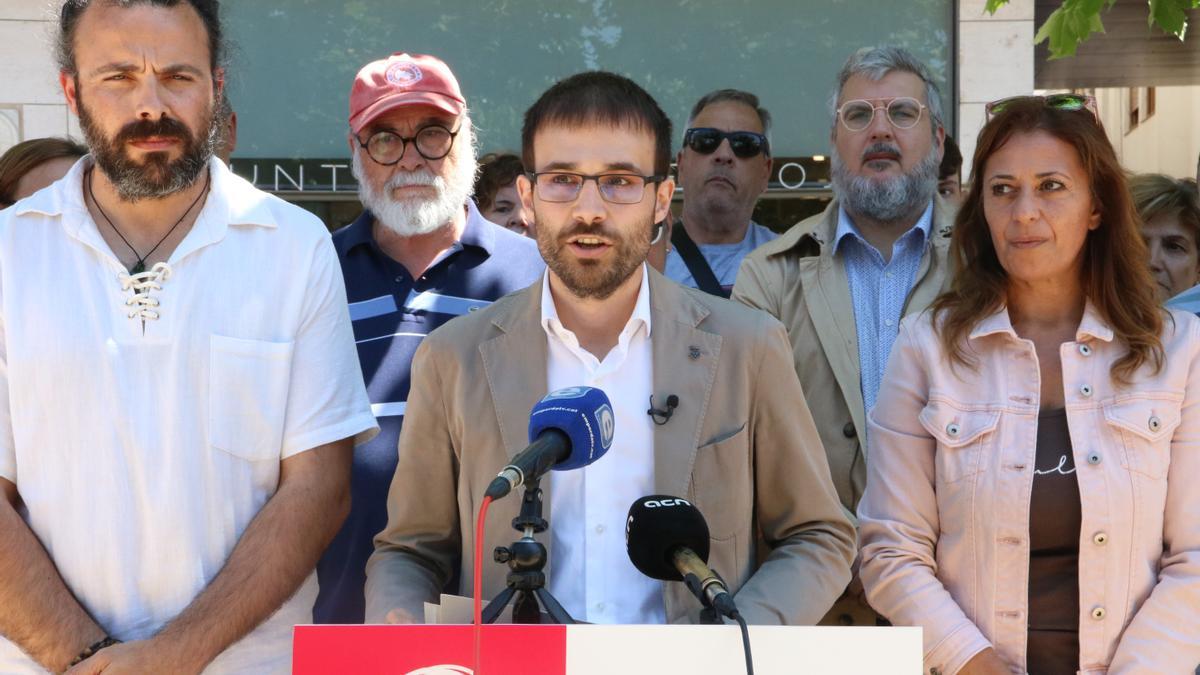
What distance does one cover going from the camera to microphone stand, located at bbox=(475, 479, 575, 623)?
7.57ft

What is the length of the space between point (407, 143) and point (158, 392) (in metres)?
1.97

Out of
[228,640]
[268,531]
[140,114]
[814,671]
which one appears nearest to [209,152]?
[140,114]

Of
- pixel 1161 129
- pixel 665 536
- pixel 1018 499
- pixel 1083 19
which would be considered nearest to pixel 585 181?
pixel 665 536

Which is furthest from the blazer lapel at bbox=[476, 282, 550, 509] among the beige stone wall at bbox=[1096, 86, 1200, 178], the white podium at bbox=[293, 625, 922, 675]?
the beige stone wall at bbox=[1096, 86, 1200, 178]

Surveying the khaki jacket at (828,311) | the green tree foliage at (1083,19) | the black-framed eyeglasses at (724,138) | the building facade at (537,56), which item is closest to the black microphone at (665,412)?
the khaki jacket at (828,311)

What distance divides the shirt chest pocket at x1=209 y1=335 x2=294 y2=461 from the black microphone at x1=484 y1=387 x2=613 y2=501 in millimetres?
1265

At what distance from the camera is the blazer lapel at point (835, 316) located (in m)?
4.40

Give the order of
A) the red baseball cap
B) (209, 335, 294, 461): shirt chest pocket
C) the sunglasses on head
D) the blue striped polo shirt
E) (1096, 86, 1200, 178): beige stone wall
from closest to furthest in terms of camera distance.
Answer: (209, 335, 294, 461): shirt chest pocket < the sunglasses on head < the blue striped polo shirt < the red baseball cap < (1096, 86, 1200, 178): beige stone wall

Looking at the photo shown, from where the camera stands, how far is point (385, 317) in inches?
180

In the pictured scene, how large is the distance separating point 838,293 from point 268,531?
213cm

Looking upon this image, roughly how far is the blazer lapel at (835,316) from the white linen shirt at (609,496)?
121 cm

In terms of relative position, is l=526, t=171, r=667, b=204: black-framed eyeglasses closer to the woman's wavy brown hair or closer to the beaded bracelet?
the woman's wavy brown hair

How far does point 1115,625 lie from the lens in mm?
3537

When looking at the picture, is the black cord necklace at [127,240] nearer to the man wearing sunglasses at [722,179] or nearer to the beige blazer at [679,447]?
the beige blazer at [679,447]
